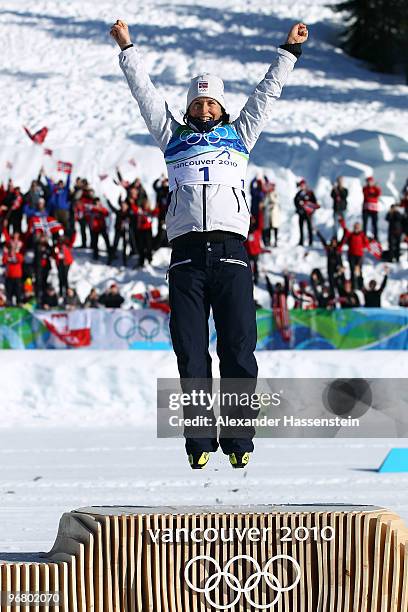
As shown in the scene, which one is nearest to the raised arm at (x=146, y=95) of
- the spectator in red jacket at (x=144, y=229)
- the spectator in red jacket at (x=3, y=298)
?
the spectator in red jacket at (x=3, y=298)

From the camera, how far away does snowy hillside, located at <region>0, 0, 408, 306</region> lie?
2566 centimetres

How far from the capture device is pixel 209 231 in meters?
4.58

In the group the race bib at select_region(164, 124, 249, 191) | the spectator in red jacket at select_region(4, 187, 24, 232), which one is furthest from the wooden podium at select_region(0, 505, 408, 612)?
the spectator in red jacket at select_region(4, 187, 24, 232)

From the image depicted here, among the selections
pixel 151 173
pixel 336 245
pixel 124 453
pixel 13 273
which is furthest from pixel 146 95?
pixel 151 173

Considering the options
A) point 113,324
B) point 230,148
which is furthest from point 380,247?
point 230,148

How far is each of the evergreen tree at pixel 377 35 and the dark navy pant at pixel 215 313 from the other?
31122 millimetres

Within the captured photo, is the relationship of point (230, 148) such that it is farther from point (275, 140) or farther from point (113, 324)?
point (275, 140)

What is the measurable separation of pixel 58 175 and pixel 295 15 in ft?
56.8

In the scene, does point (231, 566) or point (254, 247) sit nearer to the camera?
point (231, 566)

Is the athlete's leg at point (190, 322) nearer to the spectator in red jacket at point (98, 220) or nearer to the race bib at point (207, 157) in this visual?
the race bib at point (207, 157)

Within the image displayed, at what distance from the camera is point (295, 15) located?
130 feet

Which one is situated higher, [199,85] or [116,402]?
[199,85]

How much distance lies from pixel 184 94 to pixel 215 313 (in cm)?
2761

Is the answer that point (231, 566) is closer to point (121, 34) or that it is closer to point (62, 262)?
point (121, 34)
